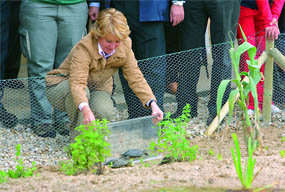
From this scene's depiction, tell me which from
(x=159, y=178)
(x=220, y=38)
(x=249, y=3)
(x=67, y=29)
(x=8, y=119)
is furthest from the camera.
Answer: (x=249, y=3)

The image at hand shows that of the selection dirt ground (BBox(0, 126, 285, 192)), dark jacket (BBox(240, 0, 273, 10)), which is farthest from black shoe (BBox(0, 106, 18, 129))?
dark jacket (BBox(240, 0, 273, 10))

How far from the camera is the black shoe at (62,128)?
4.74m

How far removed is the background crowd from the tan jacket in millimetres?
339

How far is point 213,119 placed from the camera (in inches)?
202

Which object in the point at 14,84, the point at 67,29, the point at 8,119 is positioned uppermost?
the point at 67,29

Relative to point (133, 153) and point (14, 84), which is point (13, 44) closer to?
point (14, 84)

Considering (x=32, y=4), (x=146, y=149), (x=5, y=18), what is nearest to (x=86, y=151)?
(x=146, y=149)

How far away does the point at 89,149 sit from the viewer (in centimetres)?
366

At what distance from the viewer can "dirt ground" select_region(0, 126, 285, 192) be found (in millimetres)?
3408

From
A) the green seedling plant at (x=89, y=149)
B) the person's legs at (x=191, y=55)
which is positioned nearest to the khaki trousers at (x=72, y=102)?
the green seedling plant at (x=89, y=149)

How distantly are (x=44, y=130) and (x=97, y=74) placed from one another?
82 centimetres

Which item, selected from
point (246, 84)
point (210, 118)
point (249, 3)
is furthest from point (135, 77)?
point (249, 3)

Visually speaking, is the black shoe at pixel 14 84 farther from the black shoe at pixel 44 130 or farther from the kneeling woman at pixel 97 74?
the black shoe at pixel 44 130

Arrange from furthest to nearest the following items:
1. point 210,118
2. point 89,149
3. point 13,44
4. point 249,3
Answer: point 13,44 < point 249,3 < point 210,118 < point 89,149
